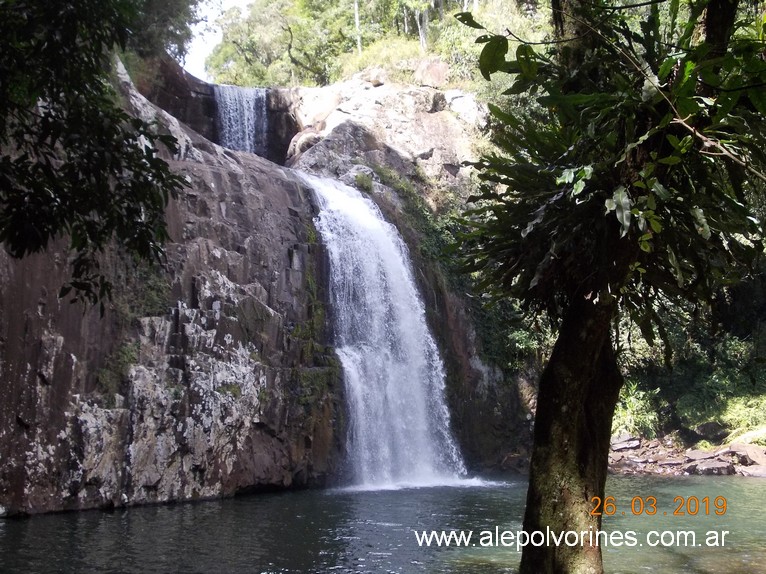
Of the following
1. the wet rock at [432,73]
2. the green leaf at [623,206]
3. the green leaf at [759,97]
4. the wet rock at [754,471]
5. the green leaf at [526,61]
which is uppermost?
the wet rock at [432,73]

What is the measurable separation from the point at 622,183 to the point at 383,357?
12845 mm

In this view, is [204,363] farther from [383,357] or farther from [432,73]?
[432,73]

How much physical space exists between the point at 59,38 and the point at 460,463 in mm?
15266

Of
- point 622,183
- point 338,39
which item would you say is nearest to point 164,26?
point 338,39

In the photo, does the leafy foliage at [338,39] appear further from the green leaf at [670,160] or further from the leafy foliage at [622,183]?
the green leaf at [670,160]

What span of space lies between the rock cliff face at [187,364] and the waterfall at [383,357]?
67cm

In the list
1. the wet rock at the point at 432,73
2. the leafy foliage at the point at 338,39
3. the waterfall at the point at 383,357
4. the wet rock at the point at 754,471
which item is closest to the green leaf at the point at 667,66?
the waterfall at the point at 383,357

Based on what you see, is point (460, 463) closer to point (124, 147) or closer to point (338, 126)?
point (338, 126)

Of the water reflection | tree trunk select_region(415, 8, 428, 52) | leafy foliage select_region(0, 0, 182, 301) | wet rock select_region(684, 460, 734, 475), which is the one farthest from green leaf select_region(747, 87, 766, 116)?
tree trunk select_region(415, 8, 428, 52)

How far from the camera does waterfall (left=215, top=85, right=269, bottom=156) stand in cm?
2495

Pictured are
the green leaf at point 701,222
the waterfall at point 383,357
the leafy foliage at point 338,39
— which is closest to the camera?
the green leaf at point 701,222

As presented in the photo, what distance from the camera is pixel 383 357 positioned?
17484 mm

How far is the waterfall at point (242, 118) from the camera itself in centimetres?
2495

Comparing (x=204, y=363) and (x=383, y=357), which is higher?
(x=383, y=357)
